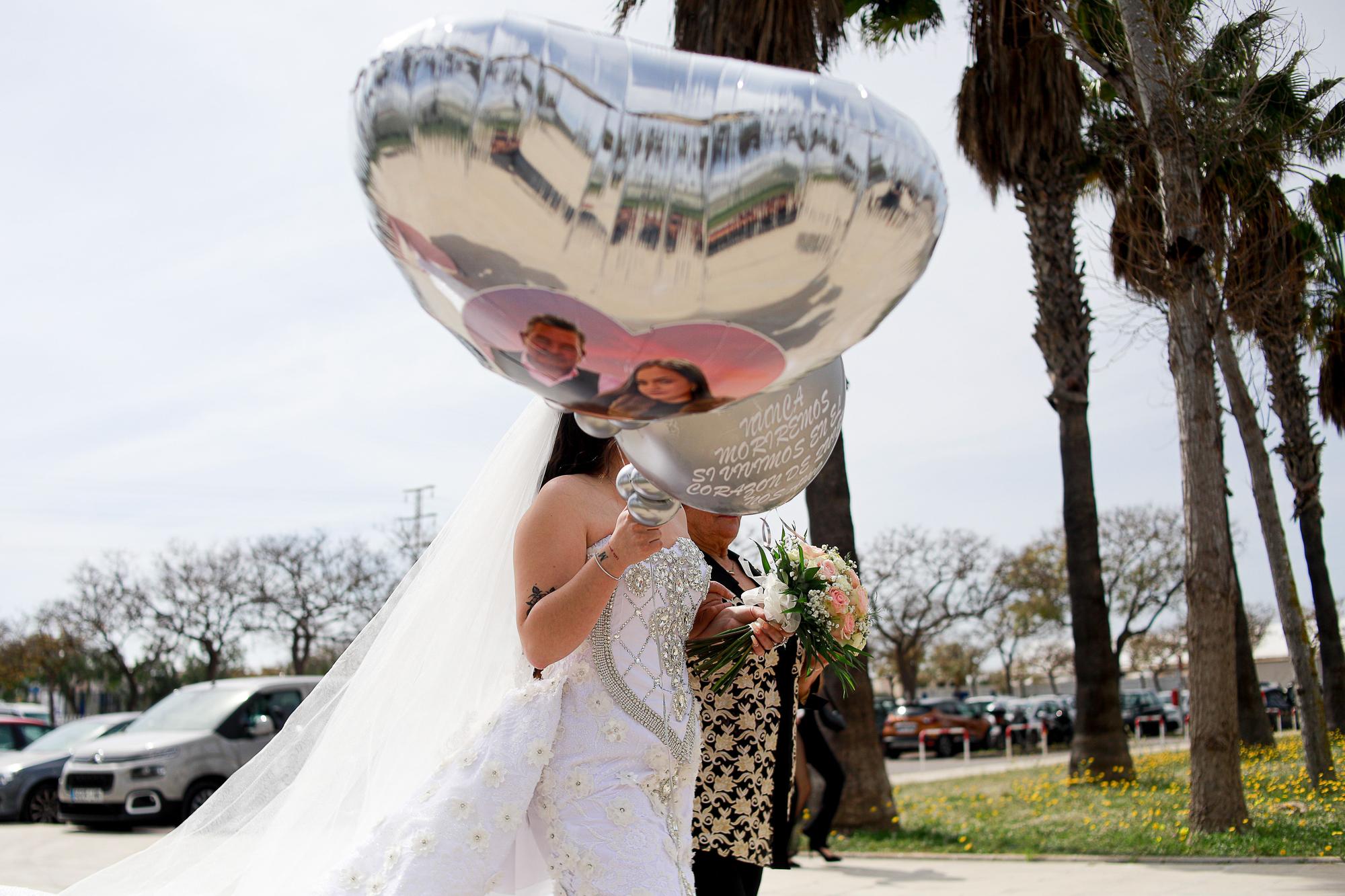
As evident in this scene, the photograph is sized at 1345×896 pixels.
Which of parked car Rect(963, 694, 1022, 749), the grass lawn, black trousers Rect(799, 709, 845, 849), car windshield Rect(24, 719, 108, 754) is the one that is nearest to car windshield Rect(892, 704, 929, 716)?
parked car Rect(963, 694, 1022, 749)

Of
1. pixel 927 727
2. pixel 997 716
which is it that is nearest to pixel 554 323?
pixel 927 727

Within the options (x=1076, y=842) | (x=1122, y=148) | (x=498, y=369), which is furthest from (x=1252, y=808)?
(x=498, y=369)

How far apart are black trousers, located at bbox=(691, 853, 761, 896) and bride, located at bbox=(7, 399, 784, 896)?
20.5 inches

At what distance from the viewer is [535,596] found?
8.77 feet

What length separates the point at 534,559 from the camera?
2.70 meters

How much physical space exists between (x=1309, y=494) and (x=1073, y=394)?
655cm

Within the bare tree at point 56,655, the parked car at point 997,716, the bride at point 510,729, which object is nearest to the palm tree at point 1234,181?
the bride at point 510,729

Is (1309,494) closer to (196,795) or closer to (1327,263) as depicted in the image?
(1327,263)

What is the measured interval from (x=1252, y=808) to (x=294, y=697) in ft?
31.8

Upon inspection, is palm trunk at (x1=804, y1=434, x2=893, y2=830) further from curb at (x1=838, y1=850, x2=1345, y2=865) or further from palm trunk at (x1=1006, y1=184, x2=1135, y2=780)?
palm trunk at (x1=1006, y1=184, x2=1135, y2=780)

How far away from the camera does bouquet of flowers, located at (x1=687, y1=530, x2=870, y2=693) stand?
329cm

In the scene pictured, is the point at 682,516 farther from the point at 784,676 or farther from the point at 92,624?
the point at 92,624

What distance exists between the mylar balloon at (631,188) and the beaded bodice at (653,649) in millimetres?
1132

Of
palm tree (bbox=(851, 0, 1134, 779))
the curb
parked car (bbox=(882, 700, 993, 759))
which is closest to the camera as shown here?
the curb
